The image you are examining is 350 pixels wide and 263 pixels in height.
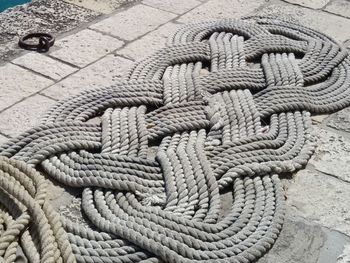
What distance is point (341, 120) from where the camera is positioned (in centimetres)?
285

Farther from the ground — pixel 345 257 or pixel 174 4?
pixel 345 257

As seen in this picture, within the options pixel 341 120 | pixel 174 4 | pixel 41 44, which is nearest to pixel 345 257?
pixel 341 120

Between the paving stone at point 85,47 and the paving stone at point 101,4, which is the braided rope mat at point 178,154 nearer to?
the paving stone at point 85,47

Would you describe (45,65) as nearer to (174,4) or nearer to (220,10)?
(174,4)

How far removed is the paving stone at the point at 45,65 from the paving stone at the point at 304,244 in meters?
1.41

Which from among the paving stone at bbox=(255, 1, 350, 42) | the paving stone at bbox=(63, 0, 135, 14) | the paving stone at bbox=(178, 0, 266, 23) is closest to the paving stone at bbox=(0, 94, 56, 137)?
the paving stone at bbox=(63, 0, 135, 14)

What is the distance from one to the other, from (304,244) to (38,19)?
7.14 feet

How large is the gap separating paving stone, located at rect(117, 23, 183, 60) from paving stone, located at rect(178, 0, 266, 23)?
0.18 metres

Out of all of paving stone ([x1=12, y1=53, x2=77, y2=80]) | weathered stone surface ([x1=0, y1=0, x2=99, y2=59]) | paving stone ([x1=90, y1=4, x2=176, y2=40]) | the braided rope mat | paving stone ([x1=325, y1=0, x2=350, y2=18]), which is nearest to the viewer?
the braided rope mat

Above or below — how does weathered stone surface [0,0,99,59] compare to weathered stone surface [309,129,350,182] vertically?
below

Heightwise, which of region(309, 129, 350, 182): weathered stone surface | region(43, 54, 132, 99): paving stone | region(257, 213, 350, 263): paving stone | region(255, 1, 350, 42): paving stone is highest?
region(257, 213, 350, 263): paving stone

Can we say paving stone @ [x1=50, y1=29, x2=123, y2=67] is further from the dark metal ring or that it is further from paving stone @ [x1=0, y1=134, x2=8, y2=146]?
paving stone @ [x1=0, y1=134, x2=8, y2=146]

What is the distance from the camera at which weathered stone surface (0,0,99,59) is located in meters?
3.35

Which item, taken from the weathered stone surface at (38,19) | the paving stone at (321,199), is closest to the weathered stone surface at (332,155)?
the paving stone at (321,199)
